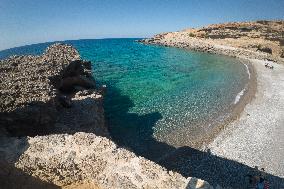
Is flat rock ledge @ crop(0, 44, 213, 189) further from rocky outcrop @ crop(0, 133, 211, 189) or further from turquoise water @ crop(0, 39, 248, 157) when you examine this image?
turquoise water @ crop(0, 39, 248, 157)

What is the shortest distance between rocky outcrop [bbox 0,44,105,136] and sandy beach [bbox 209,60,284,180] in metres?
10.6

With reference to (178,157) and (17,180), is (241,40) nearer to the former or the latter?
(178,157)

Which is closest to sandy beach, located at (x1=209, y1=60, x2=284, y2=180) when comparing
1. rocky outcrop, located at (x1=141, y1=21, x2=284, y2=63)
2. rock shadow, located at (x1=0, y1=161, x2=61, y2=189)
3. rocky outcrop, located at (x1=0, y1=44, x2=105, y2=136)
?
rocky outcrop, located at (x1=0, y1=44, x2=105, y2=136)

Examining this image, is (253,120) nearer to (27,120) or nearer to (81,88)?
(81,88)

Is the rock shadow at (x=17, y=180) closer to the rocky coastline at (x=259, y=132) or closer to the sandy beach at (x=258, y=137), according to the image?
the rocky coastline at (x=259, y=132)

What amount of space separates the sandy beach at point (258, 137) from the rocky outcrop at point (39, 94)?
10.6m

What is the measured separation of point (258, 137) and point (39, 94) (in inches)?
719

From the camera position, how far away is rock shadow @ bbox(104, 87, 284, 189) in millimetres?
20203

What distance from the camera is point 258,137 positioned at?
26.1 m

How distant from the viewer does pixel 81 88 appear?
3131 centimetres

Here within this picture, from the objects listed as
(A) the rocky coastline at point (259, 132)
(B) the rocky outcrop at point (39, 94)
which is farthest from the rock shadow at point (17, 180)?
(A) the rocky coastline at point (259, 132)

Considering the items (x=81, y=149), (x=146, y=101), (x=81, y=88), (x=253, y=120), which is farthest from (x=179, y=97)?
(x=81, y=149)

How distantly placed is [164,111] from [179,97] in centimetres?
646

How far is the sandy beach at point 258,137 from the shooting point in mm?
22469
